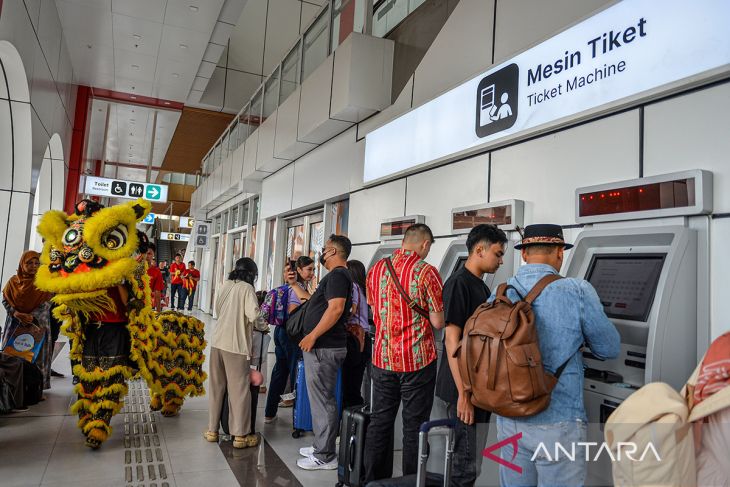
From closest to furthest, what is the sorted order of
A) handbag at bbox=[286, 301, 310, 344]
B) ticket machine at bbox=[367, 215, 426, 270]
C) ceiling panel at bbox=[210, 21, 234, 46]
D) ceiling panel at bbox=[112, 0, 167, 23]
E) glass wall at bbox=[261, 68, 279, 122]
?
handbag at bbox=[286, 301, 310, 344], ticket machine at bbox=[367, 215, 426, 270], ceiling panel at bbox=[112, 0, 167, 23], ceiling panel at bbox=[210, 21, 234, 46], glass wall at bbox=[261, 68, 279, 122]

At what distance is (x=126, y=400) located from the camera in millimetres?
4680

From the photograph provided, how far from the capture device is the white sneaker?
124 inches

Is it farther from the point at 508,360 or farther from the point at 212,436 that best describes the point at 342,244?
the point at 508,360

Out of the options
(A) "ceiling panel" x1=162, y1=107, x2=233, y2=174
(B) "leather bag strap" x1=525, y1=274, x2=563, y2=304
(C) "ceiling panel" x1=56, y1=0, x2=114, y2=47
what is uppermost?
(A) "ceiling panel" x1=162, y1=107, x2=233, y2=174

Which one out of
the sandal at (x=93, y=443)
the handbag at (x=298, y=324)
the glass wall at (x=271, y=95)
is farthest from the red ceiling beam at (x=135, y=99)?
the handbag at (x=298, y=324)

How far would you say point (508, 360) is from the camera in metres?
1.68

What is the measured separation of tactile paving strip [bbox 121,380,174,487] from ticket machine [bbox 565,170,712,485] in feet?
7.80

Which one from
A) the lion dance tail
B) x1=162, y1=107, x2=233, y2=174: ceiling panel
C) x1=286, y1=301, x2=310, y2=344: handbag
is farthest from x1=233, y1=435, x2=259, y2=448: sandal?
x1=162, y1=107, x2=233, y2=174: ceiling panel

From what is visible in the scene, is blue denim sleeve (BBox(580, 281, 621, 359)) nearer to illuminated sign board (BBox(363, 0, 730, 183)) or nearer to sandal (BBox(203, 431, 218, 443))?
illuminated sign board (BBox(363, 0, 730, 183))

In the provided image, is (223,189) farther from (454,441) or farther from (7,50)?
(454,441)

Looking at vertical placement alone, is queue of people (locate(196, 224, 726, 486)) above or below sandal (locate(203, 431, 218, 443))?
above

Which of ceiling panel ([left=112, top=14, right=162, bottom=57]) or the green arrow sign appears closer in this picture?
ceiling panel ([left=112, top=14, right=162, bottom=57])

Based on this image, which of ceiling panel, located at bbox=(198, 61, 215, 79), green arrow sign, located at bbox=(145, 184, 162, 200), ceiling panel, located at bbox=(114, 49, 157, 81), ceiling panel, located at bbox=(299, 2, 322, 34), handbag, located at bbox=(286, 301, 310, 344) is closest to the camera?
handbag, located at bbox=(286, 301, 310, 344)

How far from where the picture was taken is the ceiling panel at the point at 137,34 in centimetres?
705
